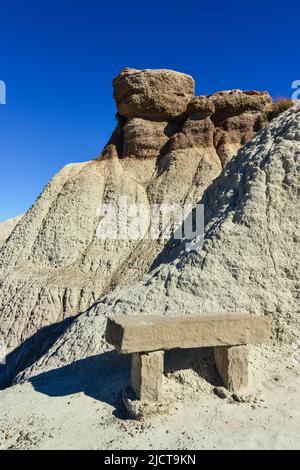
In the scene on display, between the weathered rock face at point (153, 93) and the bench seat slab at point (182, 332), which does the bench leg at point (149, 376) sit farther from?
the weathered rock face at point (153, 93)

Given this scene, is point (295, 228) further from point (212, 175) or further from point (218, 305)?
point (212, 175)

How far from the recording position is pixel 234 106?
687 inches

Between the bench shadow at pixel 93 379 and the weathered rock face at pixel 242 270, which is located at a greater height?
the weathered rock face at pixel 242 270

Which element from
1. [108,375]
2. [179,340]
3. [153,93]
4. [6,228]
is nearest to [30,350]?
[108,375]

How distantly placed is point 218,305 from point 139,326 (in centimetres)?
171

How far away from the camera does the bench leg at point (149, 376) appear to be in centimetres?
405

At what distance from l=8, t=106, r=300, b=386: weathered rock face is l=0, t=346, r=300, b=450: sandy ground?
988mm

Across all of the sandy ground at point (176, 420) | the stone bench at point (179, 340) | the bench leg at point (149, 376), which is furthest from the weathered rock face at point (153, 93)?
the bench leg at point (149, 376)

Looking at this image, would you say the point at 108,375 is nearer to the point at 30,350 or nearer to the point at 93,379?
the point at 93,379

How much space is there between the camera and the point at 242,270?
555 cm
